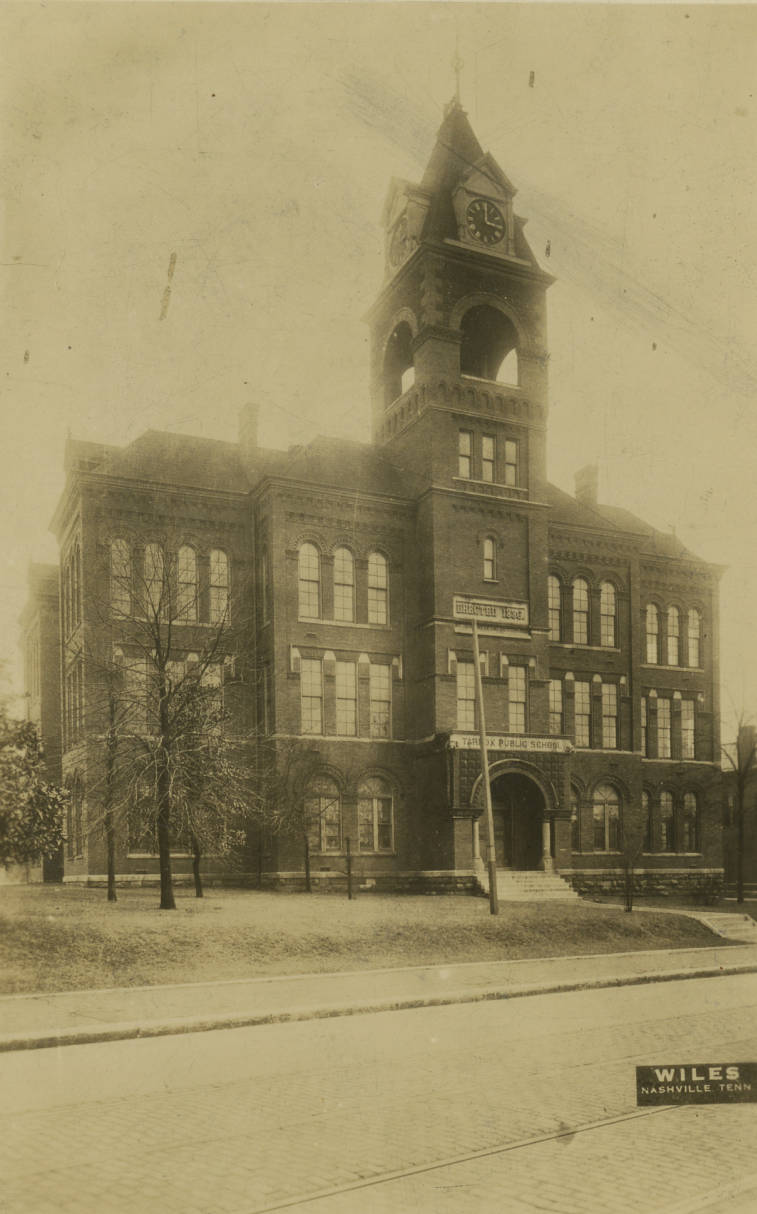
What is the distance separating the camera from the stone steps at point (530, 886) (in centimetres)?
3225

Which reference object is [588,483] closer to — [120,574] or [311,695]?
[311,695]

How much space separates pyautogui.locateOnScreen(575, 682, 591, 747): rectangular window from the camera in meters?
39.6

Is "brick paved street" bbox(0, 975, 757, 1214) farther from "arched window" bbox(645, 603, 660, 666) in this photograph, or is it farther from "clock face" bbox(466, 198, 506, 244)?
"arched window" bbox(645, 603, 660, 666)

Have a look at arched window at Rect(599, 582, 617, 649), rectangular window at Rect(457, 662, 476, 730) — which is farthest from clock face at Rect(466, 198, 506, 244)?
rectangular window at Rect(457, 662, 476, 730)

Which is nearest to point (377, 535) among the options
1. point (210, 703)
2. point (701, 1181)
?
point (210, 703)

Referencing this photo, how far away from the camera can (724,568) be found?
43094 millimetres

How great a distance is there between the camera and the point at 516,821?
35.8 m

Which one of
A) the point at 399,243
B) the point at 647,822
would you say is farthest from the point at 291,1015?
the point at 647,822

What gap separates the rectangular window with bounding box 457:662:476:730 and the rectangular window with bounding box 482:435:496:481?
6.24 m

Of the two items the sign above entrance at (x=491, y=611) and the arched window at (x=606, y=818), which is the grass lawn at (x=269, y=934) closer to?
the sign above entrance at (x=491, y=611)

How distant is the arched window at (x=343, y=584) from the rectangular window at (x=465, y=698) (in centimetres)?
388

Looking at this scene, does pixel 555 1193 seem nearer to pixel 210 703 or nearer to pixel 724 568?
pixel 210 703

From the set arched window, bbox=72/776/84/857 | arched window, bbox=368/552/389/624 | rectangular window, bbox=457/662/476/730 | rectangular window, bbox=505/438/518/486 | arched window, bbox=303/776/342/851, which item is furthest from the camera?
rectangular window, bbox=505/438/518/486

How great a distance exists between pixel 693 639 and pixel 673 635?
3.20 feet
